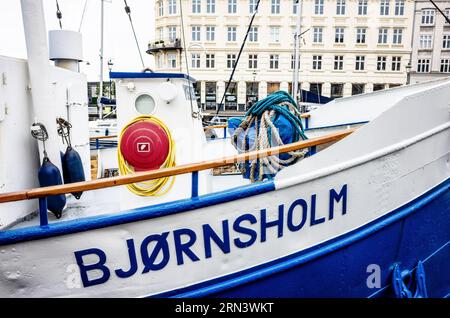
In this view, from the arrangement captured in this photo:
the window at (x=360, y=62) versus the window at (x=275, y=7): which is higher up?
the window at (x=275, y=7)

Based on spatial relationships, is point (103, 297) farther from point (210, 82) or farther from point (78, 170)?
point (210, 82)

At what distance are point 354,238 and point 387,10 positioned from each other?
36.2 m

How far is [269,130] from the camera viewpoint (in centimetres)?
293

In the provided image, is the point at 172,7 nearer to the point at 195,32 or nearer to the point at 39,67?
the point at 195,32

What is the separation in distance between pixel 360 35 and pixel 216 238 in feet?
116

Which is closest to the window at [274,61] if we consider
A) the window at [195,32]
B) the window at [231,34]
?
the window at [231,34]

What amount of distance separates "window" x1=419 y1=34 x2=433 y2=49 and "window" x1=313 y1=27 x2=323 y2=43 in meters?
9.13

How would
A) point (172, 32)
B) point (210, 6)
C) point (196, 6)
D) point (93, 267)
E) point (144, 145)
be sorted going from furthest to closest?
1. point (210, 6)
2. point (196, 6)
3. point (172, 32)
4. point (144, 145)
5. point (93, 267)

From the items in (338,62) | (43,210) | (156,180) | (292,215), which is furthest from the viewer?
(338,62)

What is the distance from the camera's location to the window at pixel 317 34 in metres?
33.0

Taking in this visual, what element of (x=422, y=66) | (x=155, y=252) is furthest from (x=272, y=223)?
(x=422, y=66)

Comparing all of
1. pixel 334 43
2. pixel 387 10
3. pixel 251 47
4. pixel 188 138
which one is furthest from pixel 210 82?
pixel 188 138

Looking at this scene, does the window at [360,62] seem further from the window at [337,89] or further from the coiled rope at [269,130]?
the coiled rope at [269,130]

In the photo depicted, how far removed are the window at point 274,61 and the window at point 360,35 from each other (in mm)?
7600
